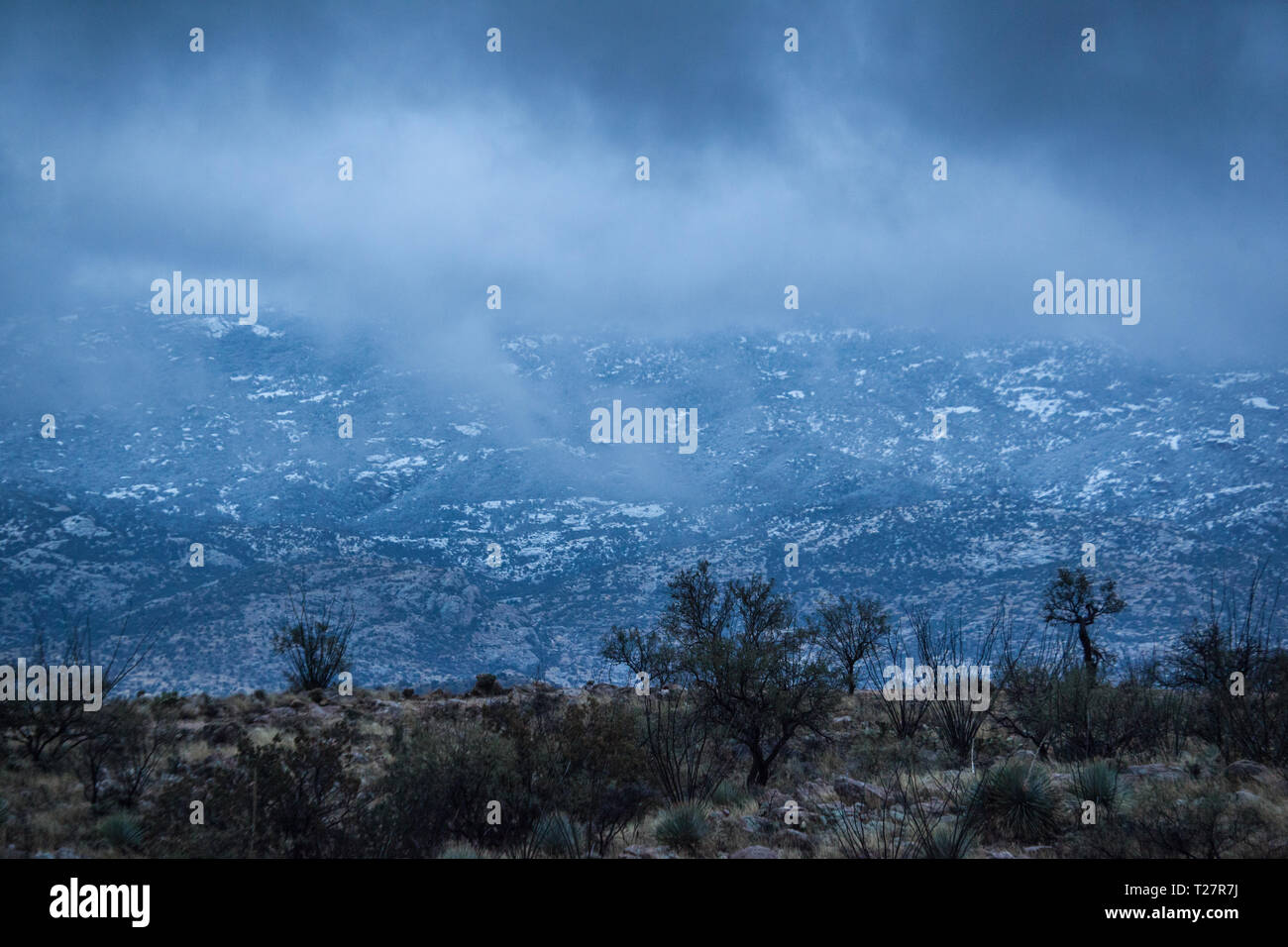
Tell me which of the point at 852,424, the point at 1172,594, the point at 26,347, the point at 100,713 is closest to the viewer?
the point at 100,713

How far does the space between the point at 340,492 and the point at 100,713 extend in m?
119

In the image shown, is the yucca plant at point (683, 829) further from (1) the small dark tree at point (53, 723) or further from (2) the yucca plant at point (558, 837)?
(1) the small dark tree at point (53, 723)

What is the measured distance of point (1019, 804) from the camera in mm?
11586

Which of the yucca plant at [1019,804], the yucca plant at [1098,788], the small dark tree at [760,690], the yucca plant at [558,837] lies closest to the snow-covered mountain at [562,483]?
the small dark tree at [760,690]

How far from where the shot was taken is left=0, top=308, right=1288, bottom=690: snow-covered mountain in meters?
79.1

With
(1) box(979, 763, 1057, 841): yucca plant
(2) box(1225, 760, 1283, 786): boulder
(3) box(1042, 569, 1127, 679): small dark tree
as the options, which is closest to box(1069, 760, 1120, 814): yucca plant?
(1) box(979, 763, 1057, 841): yucca plant

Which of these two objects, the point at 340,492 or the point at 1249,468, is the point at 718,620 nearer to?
the point at 1249,468

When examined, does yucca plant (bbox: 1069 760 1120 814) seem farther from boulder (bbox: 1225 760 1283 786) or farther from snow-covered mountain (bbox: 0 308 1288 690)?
snow-covered mountain (bbox: 0 308 1288 690)

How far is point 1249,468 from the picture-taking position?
9662 cm

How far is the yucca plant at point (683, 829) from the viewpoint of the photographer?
1136cm

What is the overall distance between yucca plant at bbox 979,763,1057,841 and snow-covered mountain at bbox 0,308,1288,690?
51555mm

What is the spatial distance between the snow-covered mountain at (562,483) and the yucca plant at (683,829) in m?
48.5

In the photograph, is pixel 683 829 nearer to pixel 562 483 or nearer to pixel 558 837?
pixel 558 837
